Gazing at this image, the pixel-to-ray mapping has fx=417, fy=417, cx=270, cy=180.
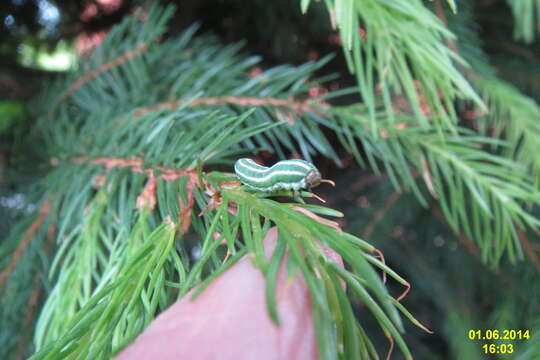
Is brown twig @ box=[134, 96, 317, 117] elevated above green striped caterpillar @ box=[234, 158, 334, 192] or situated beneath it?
elevated above

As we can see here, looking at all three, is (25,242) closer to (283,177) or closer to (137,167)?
(137,167)

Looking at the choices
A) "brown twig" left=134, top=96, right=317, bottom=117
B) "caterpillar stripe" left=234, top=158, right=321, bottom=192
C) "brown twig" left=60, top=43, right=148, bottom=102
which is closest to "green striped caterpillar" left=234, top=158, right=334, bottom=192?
"caterpillar stripe" left=234, top=158, right=321, bottom=192

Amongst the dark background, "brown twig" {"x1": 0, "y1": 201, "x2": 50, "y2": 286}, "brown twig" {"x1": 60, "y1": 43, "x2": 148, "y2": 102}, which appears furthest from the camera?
the dark background

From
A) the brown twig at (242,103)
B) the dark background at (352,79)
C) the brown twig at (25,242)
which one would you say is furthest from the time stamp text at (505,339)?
the brown twig at (25,242)


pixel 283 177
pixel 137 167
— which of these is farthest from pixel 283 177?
pixel 137 167

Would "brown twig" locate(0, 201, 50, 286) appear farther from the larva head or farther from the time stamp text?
the time stamp text

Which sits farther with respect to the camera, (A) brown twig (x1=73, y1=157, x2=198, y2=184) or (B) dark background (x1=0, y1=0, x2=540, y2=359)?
(B) dark background (x1=0, y1=0, x2=540, y2=359)

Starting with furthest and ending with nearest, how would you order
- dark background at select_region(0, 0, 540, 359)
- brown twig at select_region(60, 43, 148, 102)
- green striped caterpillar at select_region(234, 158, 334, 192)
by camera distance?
dark background at select_region(0, 0, 540, 359) < brown twig at select_region(60, 43, 148, 102) < green striped caterpillar at select_region(234, 158, 334, 192)

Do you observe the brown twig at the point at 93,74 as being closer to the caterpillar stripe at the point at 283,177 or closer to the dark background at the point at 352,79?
the dark background at the point at 352,79
